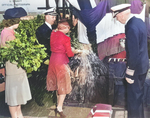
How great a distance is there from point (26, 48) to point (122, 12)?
1.60m

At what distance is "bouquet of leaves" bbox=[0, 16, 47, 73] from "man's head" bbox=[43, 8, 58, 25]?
0.09m

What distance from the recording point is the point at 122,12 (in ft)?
9.68

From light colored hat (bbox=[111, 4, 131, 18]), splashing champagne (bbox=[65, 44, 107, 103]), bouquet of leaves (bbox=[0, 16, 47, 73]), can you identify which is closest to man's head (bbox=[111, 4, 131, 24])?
light colored hat (bbox=[111, 4, 131, 18])

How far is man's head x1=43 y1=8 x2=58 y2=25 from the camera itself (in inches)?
124

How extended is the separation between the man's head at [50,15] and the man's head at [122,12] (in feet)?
3.01

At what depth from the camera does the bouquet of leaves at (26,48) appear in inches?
124

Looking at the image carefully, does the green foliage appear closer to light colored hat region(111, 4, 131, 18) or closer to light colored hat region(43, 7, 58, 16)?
light colored hat region(43, 7, 58, 16)

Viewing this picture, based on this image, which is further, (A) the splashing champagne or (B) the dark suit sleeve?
(A) the splashing champagne

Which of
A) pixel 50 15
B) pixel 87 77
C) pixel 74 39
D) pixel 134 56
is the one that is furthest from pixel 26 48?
pixel 134 56

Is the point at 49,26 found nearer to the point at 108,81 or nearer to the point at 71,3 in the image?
the point at 71,3

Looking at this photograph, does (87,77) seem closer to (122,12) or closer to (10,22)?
(122,12)

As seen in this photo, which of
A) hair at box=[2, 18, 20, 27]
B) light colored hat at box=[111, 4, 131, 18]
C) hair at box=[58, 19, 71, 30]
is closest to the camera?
light colored hat at box=[111, 4, 131, 18]

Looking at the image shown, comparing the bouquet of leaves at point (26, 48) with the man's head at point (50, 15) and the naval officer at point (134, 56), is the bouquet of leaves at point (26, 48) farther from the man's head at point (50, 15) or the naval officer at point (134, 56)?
the naval officer at point (134, 56)

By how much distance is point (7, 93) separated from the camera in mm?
3365
